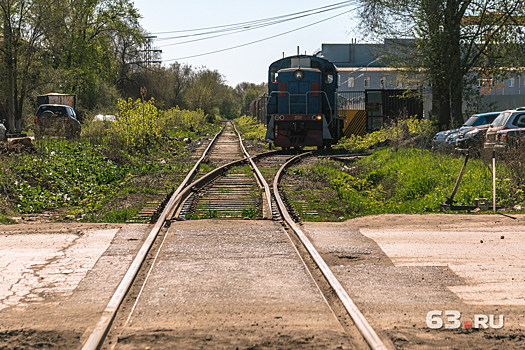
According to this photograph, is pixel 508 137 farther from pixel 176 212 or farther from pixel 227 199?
pixel 176 212

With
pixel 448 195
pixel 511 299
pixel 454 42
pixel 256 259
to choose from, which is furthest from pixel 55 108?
pixel 511 299

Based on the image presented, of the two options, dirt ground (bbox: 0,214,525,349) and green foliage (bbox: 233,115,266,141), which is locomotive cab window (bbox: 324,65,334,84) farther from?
dirt ground (bbox: 0,214,525,349)

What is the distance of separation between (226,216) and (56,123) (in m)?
13.7

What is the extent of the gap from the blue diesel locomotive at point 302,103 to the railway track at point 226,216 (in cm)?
552

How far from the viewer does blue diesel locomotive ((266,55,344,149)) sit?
21281 millimetres

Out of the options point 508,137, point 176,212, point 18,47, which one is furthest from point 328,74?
point 18,47

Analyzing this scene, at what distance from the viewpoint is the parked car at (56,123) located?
19.6 m

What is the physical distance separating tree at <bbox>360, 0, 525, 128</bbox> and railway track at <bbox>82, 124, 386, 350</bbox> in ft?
33.5

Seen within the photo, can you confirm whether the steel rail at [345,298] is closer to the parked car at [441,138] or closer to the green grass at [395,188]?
the green grass at [395,188]

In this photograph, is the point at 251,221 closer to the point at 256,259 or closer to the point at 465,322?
the point at 256,259

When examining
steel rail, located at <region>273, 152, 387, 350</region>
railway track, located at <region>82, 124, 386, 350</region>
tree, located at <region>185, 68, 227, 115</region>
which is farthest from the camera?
tree, located at <region>185, 68, 227, 115</region>

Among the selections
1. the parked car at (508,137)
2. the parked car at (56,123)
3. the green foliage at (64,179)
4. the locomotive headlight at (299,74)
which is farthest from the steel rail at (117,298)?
the locomotive headlight at (299,74)

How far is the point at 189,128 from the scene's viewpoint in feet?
134

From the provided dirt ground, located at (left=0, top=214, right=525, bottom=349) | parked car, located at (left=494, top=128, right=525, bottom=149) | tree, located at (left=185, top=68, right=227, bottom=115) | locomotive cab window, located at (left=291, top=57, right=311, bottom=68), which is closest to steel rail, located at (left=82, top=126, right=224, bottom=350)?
dirt ground, located at (left=0, top=214, right=525, bottom=349)
